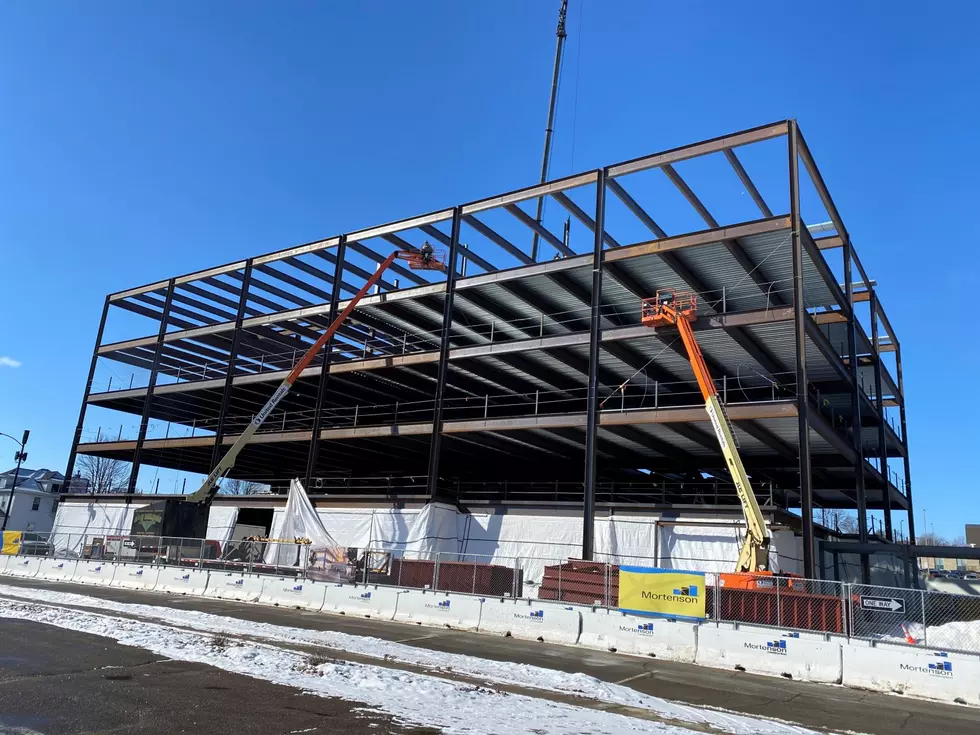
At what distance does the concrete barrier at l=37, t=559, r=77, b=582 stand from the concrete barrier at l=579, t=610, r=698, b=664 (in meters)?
22.8

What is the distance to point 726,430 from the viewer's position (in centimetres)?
2231

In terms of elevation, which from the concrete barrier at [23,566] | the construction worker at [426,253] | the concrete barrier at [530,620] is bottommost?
the concrete barrier at [23,566]

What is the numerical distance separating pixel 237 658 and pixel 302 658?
99 cm

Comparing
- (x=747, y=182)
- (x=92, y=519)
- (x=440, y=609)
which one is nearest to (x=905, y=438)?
(x=747, y=182)

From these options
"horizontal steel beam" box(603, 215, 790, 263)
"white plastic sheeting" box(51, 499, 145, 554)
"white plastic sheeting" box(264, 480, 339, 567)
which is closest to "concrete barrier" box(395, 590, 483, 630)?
"white plastic sheeting" box(264, 480, 339, 567)

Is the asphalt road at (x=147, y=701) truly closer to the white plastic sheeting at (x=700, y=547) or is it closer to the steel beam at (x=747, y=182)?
the white plastic sheeting at (x=700, y=547)

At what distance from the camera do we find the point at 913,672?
12.2 metres

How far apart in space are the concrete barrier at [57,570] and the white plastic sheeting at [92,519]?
1166 centimetres

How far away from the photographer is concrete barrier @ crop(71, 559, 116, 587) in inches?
1078

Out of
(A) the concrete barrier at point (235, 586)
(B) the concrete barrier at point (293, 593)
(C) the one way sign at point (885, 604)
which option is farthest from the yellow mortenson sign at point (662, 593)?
(A) the concrete barrier at point (235, 586)

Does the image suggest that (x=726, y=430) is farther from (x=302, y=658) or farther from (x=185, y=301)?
(x=185, y=301)

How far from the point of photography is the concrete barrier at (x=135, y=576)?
26.1 metres

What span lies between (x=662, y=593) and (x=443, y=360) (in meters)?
18.3

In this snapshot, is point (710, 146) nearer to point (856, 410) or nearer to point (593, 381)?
point (593, 381)
